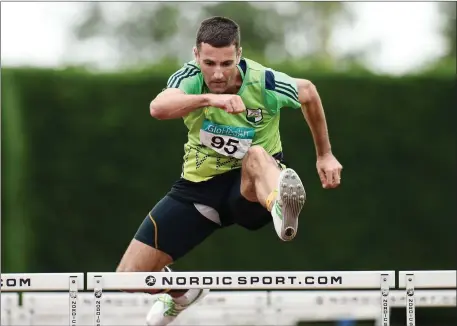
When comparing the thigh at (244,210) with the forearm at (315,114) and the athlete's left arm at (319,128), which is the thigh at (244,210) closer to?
the athlete's left arm at (319,128)

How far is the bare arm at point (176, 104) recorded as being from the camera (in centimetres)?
575

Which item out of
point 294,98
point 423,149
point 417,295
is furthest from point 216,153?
point 423,149

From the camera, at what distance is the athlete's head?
19.6 feet

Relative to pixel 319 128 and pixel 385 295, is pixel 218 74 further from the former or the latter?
pixel 385 295

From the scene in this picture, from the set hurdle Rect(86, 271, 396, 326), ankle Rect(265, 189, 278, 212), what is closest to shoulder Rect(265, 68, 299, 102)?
ankle Rect(265, 189, 278, 212)

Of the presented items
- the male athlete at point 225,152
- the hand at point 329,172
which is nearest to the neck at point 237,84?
the male athlete at point 225,152

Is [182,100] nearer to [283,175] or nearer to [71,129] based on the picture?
[283,175]

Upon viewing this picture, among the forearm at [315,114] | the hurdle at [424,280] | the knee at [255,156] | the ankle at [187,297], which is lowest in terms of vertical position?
the hurdle at [424,280]

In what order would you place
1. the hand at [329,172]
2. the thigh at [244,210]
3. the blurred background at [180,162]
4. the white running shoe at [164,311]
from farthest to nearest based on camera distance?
the blurred background at [180,162] → the white running shoe at [164,311] → the hand at [329,172] → the thigh at [244,210]

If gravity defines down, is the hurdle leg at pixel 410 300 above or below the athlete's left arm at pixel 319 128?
below

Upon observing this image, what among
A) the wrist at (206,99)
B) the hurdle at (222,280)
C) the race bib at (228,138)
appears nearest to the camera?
the hurdle at (222,280)

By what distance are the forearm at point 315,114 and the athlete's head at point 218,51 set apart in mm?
579

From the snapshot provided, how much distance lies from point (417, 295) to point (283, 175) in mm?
3163

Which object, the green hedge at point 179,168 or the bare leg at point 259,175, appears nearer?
the bare leg at point 259,175
